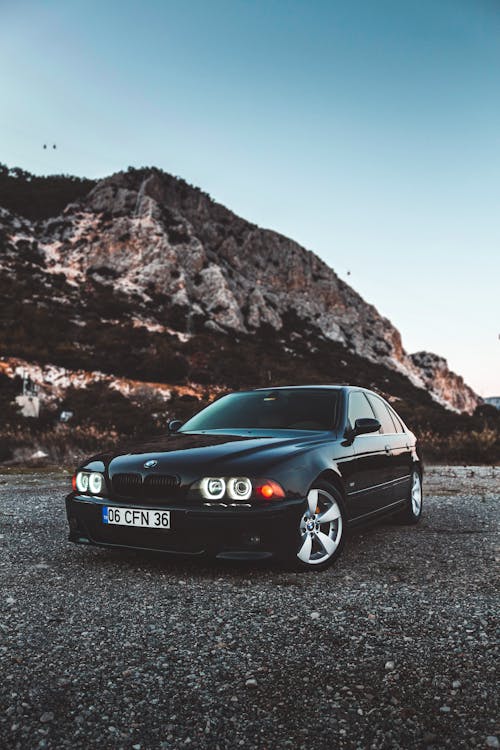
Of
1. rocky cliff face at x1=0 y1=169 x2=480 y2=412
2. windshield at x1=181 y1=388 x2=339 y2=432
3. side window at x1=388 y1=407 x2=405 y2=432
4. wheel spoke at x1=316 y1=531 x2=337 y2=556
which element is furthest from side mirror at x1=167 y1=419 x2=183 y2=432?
rocky cliff face at x1=0 y1=169 x2=480 y2=412

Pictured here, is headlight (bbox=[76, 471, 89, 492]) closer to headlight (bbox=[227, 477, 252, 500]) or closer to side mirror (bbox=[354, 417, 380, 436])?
headlight (bbox=[227, 477, 252, 500])

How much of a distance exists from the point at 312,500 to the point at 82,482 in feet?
5.63

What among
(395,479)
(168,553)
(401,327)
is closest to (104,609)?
(168,553)

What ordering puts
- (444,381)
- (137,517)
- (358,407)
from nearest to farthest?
(137,517) < (358,407) < (444,381)

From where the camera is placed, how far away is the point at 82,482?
14.6ft

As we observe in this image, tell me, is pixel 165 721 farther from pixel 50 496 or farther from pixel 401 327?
pixel 401 327

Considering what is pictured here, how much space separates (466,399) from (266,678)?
73139mm

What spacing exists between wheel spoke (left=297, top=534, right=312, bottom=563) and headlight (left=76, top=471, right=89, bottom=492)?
1645mm

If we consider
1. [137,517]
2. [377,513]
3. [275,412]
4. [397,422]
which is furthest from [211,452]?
[397,422]

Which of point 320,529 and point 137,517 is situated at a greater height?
point 137,517

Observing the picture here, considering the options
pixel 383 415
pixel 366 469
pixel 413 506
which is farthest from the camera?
pixel 413 506

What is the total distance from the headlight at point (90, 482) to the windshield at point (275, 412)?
1154mm

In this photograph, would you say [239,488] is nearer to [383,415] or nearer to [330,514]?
[330,514]

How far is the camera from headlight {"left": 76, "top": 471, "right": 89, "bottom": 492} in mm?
4410
